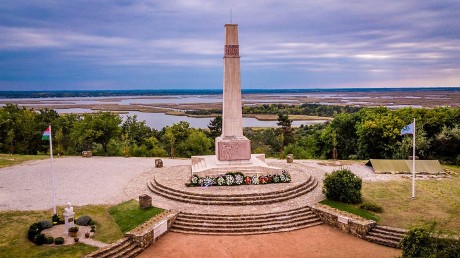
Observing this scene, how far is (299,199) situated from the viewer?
21.4 m

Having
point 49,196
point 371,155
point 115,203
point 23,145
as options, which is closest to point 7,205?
point 49,196

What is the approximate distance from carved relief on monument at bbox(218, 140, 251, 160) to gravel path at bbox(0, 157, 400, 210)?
580 cm

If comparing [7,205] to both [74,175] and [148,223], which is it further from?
[148,223]

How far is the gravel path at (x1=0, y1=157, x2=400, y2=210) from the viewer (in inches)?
857

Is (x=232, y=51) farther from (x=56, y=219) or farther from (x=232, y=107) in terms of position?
(x=56, y=219)

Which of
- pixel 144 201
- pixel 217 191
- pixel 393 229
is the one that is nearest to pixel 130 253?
pixel 144 201

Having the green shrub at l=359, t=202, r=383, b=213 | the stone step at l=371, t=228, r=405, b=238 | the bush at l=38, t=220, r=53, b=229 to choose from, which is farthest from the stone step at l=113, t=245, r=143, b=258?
the green shrub at l=359, t=202, r=383, b=213

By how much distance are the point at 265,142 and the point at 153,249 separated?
38461mm

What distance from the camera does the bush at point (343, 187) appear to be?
2064 cm

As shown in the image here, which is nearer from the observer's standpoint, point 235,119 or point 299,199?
point 299,199

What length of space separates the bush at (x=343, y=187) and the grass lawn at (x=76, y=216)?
9.73m

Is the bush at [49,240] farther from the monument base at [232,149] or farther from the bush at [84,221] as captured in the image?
the monument base at [232,149]

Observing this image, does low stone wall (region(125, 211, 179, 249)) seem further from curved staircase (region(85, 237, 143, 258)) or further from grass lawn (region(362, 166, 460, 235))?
grass lawn (region(362, 166, 460, 235))

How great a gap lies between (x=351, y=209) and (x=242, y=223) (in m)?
6.08
